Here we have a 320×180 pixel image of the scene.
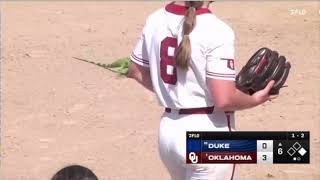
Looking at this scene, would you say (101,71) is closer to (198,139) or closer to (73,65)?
(73,65)

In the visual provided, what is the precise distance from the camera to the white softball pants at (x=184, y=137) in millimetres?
3680

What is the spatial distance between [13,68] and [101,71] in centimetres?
114

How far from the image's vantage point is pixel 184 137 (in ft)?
12.1

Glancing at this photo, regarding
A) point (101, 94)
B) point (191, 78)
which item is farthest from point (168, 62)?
point (101, 94)

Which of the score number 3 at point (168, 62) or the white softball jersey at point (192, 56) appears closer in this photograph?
the white softball jersey at point (192, 56)

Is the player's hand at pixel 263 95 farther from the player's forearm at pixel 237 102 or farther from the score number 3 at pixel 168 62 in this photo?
the score number 3 at pixel 168 62

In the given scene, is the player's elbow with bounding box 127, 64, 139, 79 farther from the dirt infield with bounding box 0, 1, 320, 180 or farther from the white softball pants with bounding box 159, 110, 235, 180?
the dirt infield with bounding box 0, 1, 320, 180

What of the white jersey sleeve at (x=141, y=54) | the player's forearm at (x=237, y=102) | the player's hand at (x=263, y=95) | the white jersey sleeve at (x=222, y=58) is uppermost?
the white jersey sleeve at (x=222, y=58)

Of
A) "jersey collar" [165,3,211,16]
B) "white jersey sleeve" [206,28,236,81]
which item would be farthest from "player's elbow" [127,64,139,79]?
"white jersey sleeve" [206,28,236,81]

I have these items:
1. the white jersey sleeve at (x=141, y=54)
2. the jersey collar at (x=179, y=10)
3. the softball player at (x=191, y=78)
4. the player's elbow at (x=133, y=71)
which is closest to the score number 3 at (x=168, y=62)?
the softball player at (x=191, y=78)

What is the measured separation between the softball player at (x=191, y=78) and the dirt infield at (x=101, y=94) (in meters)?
2.73

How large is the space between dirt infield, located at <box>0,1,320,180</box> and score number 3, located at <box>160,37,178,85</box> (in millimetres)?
2827

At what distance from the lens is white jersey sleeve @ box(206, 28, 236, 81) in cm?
354

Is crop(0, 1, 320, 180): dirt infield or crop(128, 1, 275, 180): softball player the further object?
crop(0, 1, 320, 180): dirt infield
